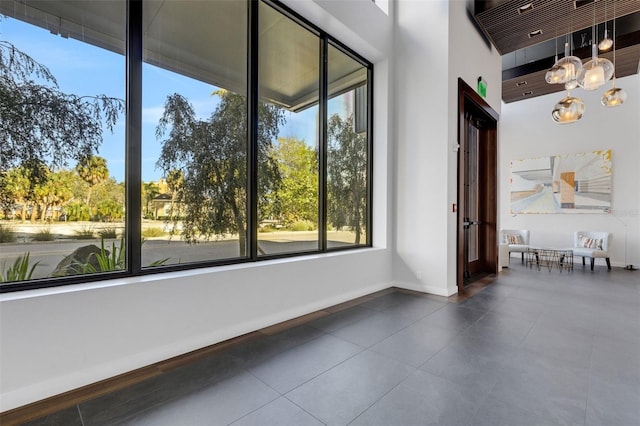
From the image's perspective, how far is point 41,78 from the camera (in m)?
2.25

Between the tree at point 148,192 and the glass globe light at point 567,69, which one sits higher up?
the glass globe light at point 567,69

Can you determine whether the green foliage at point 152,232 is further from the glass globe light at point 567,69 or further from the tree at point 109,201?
the glass globe light at point 567,69

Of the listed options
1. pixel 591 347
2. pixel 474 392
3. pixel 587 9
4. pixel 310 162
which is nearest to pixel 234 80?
pixel 310 162

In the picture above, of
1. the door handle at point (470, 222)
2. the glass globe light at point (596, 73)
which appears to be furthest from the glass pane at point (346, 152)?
the glass globe light at point (596, 73)

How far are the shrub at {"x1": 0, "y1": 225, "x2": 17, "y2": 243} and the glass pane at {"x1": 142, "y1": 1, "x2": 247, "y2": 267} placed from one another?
80cm

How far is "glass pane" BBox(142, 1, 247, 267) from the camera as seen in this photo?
2.73m

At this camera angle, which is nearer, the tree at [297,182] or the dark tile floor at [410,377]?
the dark tile floor at [410,377]

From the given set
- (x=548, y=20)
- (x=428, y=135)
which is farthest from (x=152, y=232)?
(x=548, y=20)

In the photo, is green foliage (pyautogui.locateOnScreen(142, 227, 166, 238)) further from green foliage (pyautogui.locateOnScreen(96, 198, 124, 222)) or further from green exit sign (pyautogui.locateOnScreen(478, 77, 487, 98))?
green exit sign (pyautogui.locateOnScreen(478, 77, 487, 98))

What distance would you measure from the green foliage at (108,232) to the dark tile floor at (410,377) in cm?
118

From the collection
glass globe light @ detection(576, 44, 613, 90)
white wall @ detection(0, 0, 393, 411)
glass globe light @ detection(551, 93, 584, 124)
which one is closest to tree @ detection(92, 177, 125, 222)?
white wall @ detection(0, 0, 393, 411)

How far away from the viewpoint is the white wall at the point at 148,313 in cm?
183

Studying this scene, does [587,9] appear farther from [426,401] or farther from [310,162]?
[426,401]

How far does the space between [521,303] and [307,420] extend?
11.7 feet
